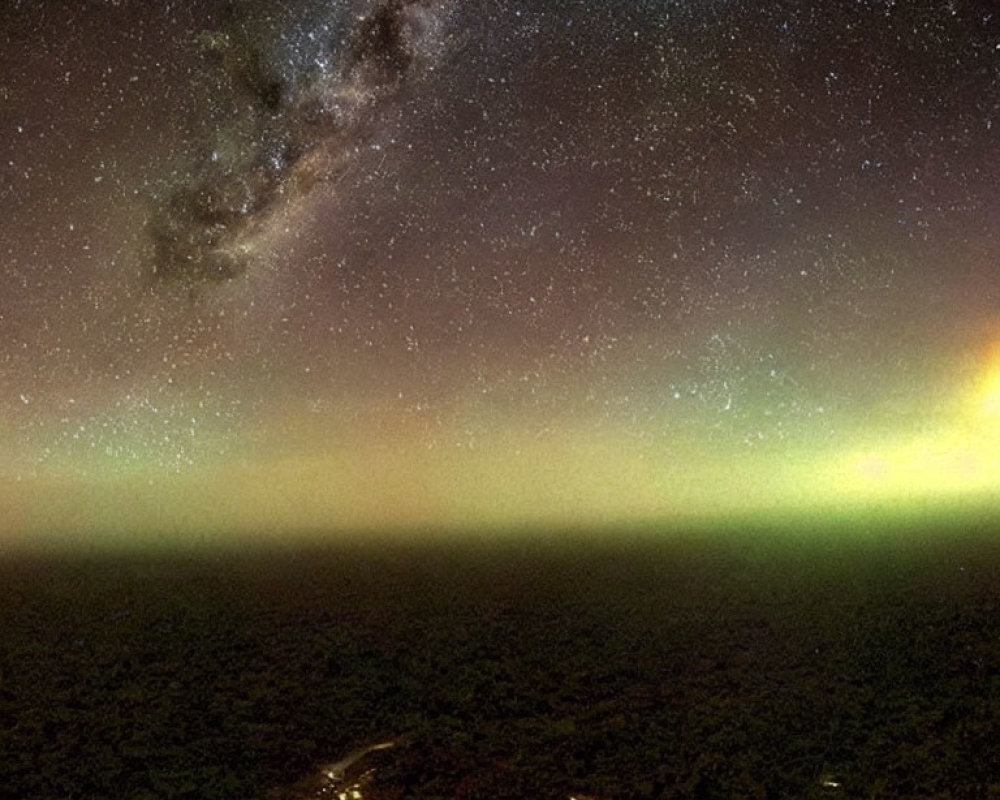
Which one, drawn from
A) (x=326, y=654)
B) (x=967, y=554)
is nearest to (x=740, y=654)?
(x=326, y=654)

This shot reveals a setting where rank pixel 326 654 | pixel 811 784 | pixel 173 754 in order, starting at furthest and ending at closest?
1. pixel 326 654
2. pixel 173 754
3. pixel 811 784

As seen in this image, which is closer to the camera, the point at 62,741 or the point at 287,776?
the point at 287,776

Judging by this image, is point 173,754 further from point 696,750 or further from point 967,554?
point 967,554

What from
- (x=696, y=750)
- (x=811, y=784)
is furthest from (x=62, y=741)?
(x=811, y=784)

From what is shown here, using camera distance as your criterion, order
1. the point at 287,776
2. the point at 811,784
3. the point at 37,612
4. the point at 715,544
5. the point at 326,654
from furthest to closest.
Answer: the point at 715,544, the point at 37,612, the point at 326,654, the point at 287,776, the point at 811,784

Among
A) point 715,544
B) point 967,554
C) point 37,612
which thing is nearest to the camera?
point 37,612

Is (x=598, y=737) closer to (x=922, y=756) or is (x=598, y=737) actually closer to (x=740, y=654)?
(x=922, y=756)
